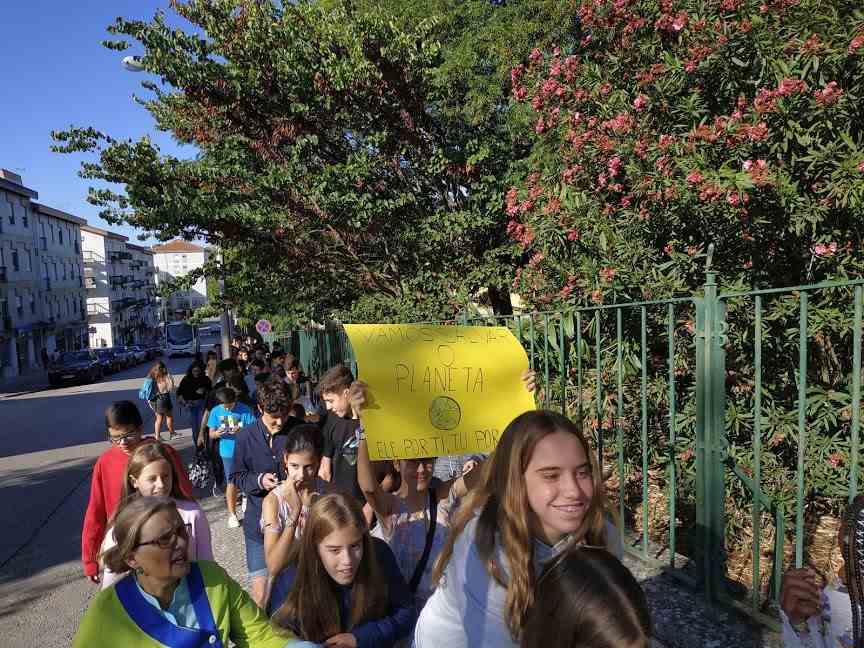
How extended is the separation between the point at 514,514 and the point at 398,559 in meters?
1.61

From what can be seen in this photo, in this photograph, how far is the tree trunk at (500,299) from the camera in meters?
9.14

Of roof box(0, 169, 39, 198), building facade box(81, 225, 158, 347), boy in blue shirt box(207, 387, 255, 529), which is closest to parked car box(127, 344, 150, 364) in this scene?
building facade box(81, 225, 158, 347)

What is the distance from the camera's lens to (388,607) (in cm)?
278

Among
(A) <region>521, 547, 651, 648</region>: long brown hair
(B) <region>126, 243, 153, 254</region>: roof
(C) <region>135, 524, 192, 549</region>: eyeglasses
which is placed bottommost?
(C) <region>135, 524, 192, 549</region>: eyeglasses

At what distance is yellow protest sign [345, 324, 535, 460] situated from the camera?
2861mm

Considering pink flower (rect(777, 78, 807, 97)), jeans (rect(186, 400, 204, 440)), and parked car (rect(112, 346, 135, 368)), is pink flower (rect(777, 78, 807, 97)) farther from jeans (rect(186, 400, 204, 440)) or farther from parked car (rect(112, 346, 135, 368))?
parked car (rect(112, 346, 135, 368))

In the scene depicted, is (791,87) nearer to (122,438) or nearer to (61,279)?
(122,438)

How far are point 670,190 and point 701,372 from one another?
189cm

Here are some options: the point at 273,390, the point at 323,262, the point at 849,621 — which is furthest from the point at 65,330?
the point at 849,621

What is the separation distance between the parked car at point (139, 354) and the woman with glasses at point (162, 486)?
48.9 m

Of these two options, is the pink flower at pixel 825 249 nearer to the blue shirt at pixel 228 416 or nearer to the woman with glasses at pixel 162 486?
the woman with glasses at pixel 162 486

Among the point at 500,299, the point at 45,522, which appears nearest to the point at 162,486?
the point at 45,522

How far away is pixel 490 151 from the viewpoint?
9.09 m

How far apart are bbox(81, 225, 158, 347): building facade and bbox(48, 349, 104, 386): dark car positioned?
3294 centimetres
